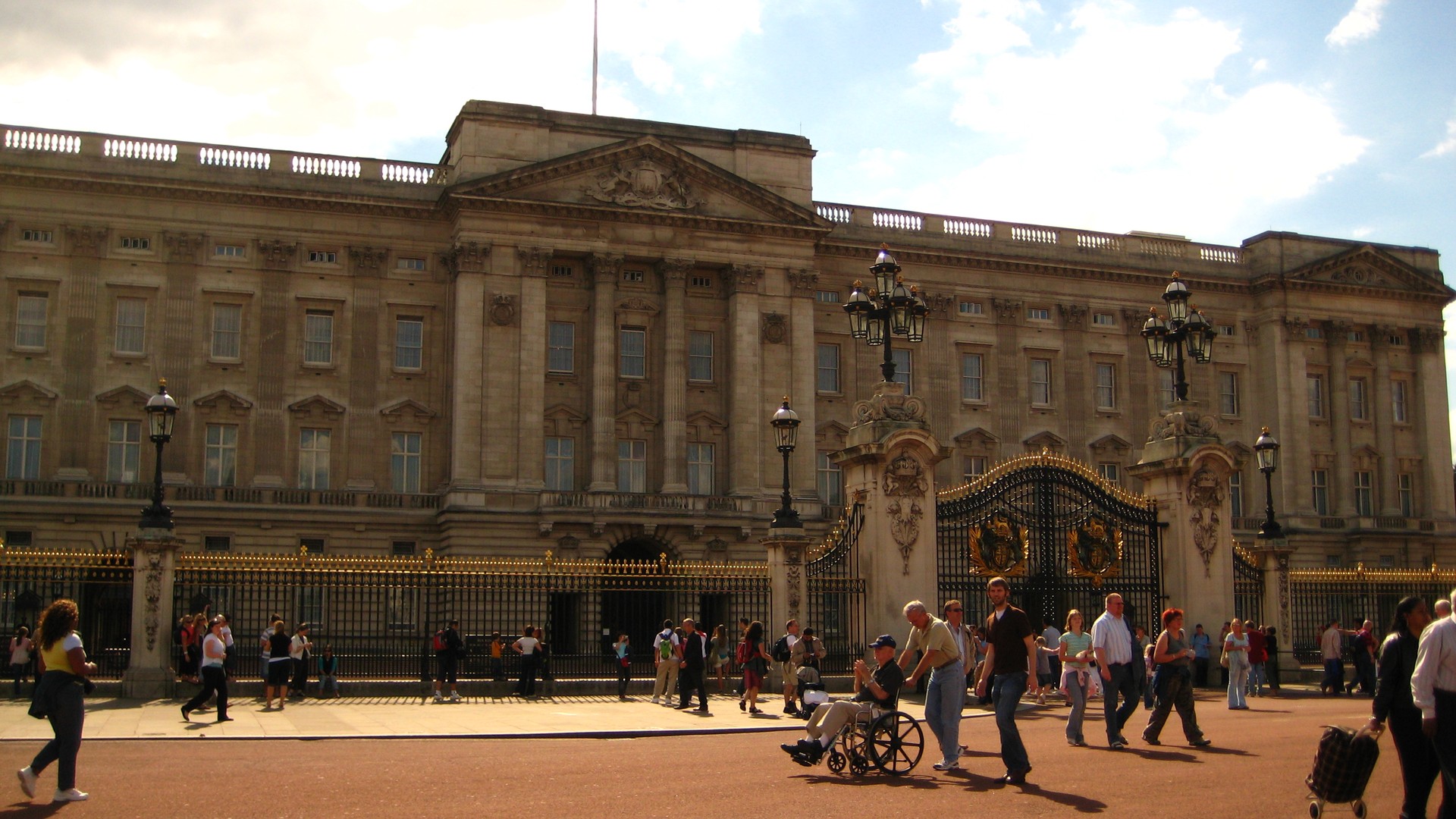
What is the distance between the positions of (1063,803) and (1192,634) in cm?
1513

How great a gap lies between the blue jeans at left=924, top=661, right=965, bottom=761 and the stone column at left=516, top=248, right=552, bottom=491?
3496 centimetres

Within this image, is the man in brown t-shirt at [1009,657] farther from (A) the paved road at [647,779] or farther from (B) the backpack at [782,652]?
(B) the backpack at [782,652]

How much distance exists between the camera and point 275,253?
4988cm

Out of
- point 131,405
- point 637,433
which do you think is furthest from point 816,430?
point 131,405

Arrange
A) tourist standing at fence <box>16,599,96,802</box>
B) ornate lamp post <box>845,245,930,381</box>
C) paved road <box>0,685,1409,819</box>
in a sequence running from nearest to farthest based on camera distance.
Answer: paved road <box>0,685,1409,819</box> < tourist standing at fence <box>16,599,96,802</box> < ornate lamp post <box>845,245,930,381</box>

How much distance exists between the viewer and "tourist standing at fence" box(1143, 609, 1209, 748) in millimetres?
16875

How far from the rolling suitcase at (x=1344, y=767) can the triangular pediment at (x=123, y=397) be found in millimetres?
43349

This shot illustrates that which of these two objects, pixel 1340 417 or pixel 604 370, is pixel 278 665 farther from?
pixel 1340 417

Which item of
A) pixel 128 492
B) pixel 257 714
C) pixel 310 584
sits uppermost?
pixel 128 492

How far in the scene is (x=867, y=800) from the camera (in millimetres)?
12625

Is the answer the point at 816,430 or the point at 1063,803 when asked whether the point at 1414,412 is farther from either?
the point at 1063,803

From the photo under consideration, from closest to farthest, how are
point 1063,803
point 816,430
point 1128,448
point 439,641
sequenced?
1. point 1063,803
2. point 439,641
3. point 816,430
4. point 1128,448

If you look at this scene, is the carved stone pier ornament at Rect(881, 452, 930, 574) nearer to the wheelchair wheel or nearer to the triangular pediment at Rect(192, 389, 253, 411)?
the wheelchair wheel

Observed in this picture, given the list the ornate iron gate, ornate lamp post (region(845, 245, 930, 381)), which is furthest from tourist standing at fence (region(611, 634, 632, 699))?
ornate lamp post (region(845, 245, 930, 381))
